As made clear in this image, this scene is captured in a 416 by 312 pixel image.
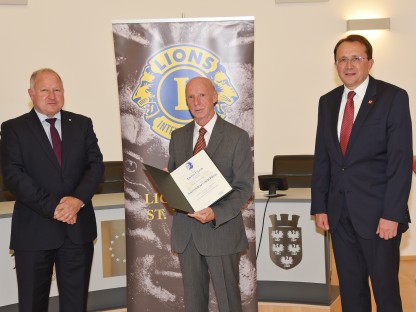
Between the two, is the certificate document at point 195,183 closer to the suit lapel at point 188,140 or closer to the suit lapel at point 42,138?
the suit lapel at point 188,140

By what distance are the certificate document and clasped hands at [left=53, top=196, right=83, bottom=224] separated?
1.66 feet

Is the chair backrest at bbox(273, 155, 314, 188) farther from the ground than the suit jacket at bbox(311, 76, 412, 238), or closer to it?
closer to it

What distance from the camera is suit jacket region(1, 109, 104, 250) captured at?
296cm

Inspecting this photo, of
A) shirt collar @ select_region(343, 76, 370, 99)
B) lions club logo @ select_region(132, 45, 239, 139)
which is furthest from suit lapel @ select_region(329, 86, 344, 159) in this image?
lions club logo @ select_region(132, 45, 239, 139)

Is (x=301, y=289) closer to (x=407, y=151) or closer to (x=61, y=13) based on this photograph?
(x=407, y=151)

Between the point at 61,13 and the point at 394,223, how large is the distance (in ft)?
15.8

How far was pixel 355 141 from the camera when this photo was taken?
2.82m

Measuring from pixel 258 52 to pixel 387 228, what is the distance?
4.13 metres

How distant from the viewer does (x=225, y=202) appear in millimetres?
2877

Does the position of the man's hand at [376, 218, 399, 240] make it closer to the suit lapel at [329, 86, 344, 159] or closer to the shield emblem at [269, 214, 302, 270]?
the suit lapel at [329, 86, 344, 159]

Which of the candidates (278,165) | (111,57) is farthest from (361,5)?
(111,57)

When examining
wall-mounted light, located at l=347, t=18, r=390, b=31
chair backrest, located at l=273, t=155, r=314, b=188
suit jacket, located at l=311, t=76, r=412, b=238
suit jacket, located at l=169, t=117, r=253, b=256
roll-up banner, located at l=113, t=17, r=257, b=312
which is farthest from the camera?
wall-mounted light, located at l=347, t=18, r=390, b=31

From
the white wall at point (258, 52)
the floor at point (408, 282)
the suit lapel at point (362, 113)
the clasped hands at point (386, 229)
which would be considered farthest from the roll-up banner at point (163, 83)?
the white wall at point (258, 52)

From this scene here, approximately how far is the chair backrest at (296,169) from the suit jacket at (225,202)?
86.6 inches
